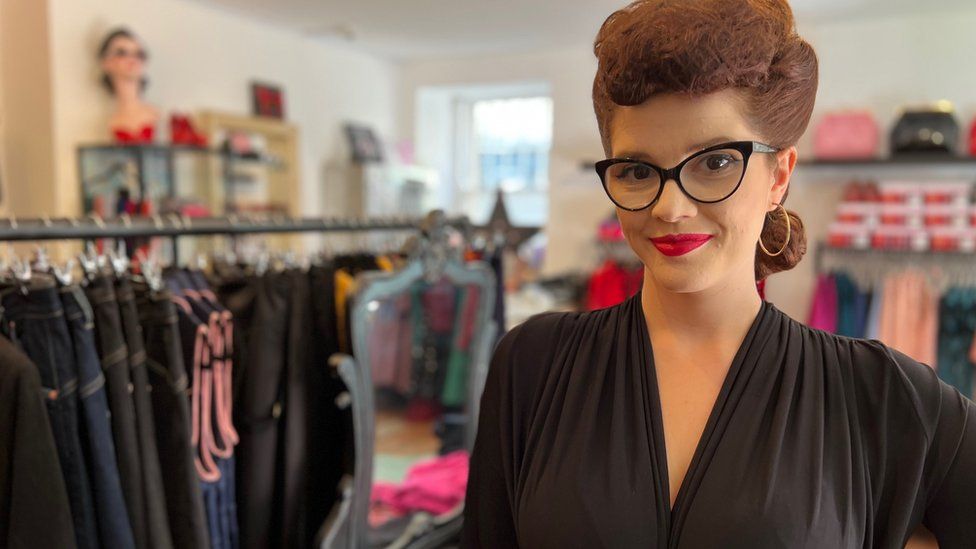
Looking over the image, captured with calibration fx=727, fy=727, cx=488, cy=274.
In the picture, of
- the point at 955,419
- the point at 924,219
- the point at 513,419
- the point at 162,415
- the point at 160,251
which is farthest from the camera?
the point at 924,219

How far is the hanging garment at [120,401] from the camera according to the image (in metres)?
1.14

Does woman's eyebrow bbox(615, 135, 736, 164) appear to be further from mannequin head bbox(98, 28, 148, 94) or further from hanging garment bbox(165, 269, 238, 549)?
mannequin head bbox(98, 28, 148, 94)

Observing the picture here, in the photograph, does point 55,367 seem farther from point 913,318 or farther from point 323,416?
point 913,318

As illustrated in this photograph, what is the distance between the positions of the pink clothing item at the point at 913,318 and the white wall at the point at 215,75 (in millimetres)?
3425

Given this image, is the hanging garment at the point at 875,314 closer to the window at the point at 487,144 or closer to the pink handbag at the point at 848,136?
the pink handbag at the point at 848,136

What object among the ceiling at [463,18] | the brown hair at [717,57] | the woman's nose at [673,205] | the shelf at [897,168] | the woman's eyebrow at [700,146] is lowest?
the woman's nose at [673,205]

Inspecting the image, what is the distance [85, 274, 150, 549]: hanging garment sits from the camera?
1142mm

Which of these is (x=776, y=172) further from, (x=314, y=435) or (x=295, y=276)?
(x=314, y=435)

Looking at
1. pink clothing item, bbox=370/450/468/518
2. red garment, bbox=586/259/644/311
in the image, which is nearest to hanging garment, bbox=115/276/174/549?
pink clothing item, bbox=370/450/468/518

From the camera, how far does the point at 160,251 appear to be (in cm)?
313

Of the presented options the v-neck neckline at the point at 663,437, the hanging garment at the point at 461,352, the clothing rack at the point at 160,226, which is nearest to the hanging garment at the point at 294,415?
the clothing rack at the point at 160,226

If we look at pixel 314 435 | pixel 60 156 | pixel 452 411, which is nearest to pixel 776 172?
pixel 314 435

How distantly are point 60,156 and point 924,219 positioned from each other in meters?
4.24

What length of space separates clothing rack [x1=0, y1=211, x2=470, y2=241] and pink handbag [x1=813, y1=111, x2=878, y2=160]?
2.95m
